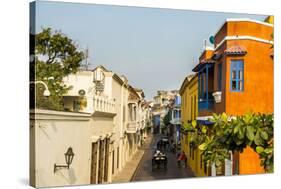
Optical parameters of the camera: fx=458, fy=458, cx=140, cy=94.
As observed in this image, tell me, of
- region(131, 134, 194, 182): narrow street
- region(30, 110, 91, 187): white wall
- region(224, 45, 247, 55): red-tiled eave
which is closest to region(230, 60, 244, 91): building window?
region(224, 45, 247, 55): red-tiled eave

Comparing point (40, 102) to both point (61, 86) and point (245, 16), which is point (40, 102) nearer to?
point (61, 86)

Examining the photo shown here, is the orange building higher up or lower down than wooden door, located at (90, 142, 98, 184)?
higher up

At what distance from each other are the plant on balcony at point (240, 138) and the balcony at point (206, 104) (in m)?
1.81

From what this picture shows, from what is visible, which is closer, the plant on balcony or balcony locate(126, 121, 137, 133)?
the plant on balcony

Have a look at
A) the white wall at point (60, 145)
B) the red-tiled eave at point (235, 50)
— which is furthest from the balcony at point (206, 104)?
the white wall at point (60, 145)

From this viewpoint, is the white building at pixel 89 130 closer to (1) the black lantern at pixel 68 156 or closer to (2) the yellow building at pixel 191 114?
(1) the black lantern at pixel 68 156

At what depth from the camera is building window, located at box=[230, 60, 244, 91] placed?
18.2 ft

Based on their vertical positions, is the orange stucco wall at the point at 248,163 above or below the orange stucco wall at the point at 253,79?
below

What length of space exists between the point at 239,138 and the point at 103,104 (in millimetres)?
2090

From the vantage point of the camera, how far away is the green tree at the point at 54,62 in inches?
179

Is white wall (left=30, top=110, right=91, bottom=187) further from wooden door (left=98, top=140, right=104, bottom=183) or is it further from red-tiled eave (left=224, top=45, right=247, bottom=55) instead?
red-tiled eave (left=224, top=45, right=247, bottom=55)

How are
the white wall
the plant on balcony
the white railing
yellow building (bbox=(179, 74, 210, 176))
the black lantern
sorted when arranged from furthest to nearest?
1. yellow building (bbox=(179, 74, 210, 176))
2. the white railing
3. the black lantern
4. the white wall
5. the plant on balcony

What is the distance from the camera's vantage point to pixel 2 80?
15.1ft

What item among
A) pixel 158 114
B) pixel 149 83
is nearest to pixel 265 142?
pixel 149 83
